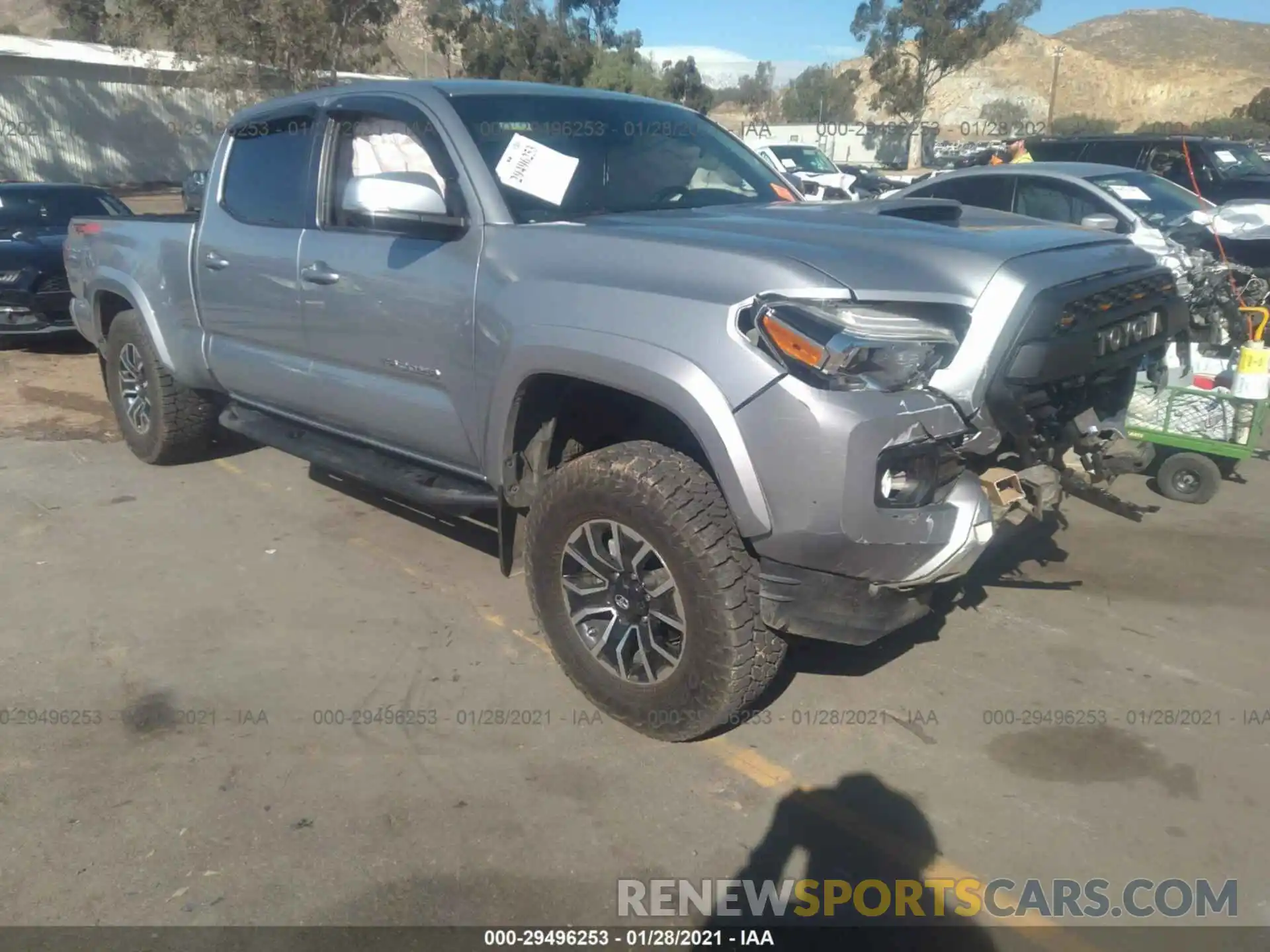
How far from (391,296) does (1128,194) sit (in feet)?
24.5

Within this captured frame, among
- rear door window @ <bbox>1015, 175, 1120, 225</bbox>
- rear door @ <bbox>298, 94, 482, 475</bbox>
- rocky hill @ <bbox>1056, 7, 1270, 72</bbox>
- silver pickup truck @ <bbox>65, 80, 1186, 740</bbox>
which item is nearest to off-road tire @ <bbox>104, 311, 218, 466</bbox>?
silver pickup truck @ <bbox>65, 80, 1186, 740</bbox>

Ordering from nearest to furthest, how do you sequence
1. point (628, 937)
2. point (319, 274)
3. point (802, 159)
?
point (628, 937) < point (319, 274) < point (802, 159)

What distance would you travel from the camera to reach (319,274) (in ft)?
13.8

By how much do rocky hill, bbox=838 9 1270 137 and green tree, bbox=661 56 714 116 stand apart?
99.4 feet

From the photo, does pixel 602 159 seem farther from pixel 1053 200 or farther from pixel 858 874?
pixel 1053 200

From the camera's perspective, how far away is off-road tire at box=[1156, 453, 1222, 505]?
552 cm

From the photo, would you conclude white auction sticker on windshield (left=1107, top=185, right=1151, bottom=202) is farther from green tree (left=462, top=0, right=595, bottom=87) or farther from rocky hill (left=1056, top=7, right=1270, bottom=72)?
rocky hill (left=1056, top=7, right=1270, bottom=72)

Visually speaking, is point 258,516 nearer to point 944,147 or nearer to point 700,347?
point 700,347

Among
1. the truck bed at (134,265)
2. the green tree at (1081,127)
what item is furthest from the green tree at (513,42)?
the truck bed at (134,265)

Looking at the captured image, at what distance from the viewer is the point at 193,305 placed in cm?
520

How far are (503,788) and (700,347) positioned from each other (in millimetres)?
1454

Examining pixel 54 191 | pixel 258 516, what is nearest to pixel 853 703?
pixel 258 516

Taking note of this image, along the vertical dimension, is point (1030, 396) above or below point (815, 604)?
above

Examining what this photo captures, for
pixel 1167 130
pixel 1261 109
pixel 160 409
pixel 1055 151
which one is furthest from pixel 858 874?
pixel 1261 109
